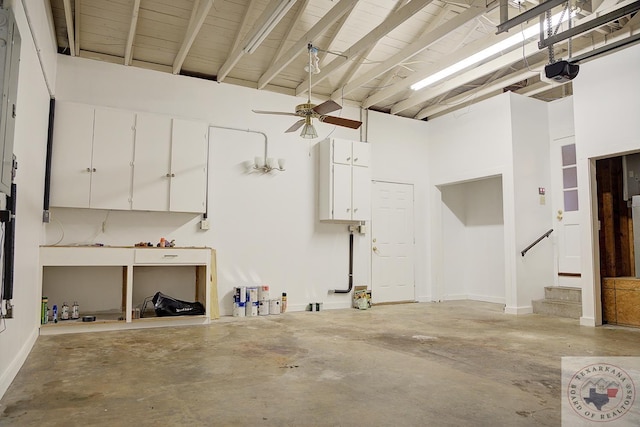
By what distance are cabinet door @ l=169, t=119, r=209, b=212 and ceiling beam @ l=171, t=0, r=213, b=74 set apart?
2.72ft

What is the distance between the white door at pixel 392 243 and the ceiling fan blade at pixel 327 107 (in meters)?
3.38

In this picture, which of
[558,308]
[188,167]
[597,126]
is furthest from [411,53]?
[558,308]

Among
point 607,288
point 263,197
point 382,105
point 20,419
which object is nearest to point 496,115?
point 382,105

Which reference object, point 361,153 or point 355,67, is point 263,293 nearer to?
point 361,153

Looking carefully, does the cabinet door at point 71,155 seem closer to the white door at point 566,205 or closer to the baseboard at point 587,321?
the baseboard at point 587,321

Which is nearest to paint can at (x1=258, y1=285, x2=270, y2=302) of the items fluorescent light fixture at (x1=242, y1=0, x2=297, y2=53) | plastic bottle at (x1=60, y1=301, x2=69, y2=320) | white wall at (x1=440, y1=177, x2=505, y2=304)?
plastic bottle at (x1=60, y1=301, x2=69, y2=320)

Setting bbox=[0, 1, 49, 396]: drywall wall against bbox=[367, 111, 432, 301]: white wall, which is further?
bbox=[367, 111, 432, 301]: white wall

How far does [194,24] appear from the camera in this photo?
15.8 ft

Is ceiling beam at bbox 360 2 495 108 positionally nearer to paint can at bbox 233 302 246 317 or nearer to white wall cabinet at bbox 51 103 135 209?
white wall cabinet at bbox 51 103 135 209

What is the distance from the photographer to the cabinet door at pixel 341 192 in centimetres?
654

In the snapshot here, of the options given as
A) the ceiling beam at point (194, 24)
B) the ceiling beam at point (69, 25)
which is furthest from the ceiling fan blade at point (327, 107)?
the ceiling beam at point (69, 25)

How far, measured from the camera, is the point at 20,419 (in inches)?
92.4

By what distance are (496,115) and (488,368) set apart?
4680 millimetres

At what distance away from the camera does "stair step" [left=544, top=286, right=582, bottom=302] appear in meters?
6.16
